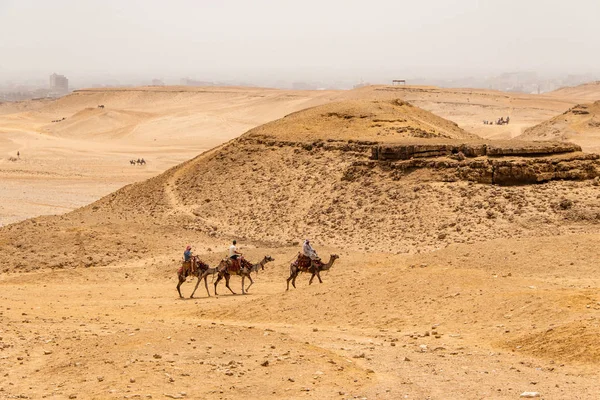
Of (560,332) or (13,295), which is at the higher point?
(560,332)

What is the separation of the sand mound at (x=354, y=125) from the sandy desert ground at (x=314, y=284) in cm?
12

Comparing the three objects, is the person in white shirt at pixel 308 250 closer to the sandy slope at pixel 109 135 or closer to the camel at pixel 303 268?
→ the camel at pixel 303 268

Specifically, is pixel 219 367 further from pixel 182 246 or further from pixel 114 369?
pixel 182 246

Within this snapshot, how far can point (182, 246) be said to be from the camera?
29.5m

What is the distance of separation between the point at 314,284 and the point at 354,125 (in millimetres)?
15334

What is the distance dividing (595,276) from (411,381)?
9.13 meters

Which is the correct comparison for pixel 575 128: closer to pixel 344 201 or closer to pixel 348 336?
pixel 344 201

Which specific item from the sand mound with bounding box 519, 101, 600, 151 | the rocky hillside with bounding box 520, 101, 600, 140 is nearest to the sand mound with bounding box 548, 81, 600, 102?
the rocky hillside with bounding box 520, 101, 600, 140

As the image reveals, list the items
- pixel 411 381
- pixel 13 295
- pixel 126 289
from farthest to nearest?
pixel 126 289
pixel 13 295
pixel 411 381

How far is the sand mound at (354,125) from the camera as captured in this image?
34.4 m

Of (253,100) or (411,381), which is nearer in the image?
(411,381)

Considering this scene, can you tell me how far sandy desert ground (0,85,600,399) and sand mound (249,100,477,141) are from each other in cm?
12

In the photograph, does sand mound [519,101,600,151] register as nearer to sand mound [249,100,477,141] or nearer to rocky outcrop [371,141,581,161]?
sand mound [249,100,477,141]

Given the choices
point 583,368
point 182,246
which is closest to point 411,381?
point 583,368
